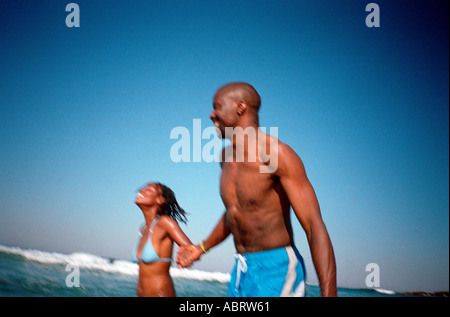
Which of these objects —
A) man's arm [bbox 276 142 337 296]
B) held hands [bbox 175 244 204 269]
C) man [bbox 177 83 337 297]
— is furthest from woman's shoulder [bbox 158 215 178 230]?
man's arm [bbox 276 142 337 296]

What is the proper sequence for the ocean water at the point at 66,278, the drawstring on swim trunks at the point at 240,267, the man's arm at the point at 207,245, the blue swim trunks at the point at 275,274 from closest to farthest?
1. the blue swim trunks at the point at 275,274
2. the drawstring on swim trunks at the point at 240,267
3. the man's arm at the point at 207,245
4. the ocean water at the point at 66,278

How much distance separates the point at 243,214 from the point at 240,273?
37 centimetres

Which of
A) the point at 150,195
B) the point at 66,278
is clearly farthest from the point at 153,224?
the point at 66,278

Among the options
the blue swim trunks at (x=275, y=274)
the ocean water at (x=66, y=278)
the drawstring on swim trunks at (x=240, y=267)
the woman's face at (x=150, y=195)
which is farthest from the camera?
the ocean water at (x=66, y=278)

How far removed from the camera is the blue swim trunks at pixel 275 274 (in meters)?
1.89

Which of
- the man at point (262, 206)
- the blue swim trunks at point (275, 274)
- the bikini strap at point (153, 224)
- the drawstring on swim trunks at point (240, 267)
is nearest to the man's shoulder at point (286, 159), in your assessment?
the man at point (262, 206)

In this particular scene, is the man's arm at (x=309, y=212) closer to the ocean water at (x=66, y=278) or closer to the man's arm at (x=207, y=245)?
the man's arm at (x=207, y=245)

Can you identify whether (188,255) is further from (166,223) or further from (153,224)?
(153,224)

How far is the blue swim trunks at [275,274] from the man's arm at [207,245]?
20.8 inches

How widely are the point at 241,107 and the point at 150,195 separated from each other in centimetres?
210

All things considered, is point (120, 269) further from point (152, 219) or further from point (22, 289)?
point (152, 219)

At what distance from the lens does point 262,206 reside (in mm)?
1951
